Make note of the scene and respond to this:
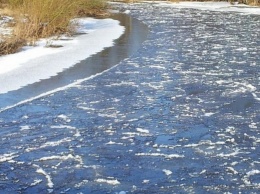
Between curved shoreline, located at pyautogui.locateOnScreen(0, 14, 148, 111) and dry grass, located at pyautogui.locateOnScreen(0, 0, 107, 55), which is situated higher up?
dry grass, located at pyautogui.locateOnScreen(0, 0, 107, 55)

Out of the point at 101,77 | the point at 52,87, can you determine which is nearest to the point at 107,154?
the point at 52,87

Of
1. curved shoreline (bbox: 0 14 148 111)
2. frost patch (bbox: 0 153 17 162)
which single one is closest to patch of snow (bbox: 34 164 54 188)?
frost patch (bbox: 0 153 17 162)

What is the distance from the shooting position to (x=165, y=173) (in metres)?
5.21

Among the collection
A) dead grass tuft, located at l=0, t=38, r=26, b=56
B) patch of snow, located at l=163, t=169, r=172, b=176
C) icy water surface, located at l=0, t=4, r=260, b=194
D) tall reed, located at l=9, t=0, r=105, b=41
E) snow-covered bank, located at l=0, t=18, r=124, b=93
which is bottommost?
patch of snow, located at l=163, t=169, r=172, b=176

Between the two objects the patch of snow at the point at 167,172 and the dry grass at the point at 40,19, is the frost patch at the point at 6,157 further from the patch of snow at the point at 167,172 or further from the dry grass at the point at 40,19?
the dry grass at the point at 40,19

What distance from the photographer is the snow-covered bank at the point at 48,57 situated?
9.53 meters

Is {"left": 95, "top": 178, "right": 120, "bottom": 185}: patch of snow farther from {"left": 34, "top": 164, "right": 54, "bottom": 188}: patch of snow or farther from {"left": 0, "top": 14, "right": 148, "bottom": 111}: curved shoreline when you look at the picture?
{"left": 0, "top": 14, "right": 148, "bottom": 111}: curved shoreline

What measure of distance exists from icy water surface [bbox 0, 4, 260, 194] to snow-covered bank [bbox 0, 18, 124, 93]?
1.08 m

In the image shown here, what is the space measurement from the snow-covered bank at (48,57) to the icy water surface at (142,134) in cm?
108

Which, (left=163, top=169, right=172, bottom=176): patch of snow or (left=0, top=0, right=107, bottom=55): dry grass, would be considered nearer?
(left=163, top=169, right=172, bottom=176): patch of snow

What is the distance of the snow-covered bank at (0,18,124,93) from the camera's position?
953cm

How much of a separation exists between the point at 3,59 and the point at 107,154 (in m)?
6.39

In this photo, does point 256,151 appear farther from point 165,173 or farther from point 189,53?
point 189,53

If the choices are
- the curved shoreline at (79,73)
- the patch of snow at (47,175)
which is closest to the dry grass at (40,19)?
the curved shoreline at (79,73)
